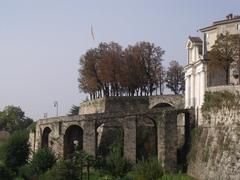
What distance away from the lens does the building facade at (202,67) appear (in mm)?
54469

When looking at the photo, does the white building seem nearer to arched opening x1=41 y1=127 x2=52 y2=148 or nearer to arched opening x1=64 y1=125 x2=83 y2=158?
arched opening x1=64 y1=125 x2=83 y2=158

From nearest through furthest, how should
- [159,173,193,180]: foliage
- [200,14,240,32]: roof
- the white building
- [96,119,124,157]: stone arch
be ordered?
1. [159,173,193,180]: foliage
2. the white building
3. [200,14,240,32]: roof
4. [96,119,124,157]: stone arch

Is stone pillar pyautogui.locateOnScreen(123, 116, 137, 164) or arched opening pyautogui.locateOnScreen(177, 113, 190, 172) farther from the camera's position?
stone pillar pyautogui.locateOnScreen(123, 116, 137, 164)

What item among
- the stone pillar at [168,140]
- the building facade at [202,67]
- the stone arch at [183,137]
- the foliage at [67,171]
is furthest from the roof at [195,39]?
the foliage at [67,171]

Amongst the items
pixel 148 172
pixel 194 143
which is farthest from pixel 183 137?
pixel 148 172

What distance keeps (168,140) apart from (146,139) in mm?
7133

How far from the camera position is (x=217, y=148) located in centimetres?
4766

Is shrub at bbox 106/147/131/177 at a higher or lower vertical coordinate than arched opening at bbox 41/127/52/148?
lower

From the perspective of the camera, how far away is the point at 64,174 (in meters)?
49.1

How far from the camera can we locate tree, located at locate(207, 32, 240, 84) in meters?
53.8

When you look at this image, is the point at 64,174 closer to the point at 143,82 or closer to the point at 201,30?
the point at 201,30

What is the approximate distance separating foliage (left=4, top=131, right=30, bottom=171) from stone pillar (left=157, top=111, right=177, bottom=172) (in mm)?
19751

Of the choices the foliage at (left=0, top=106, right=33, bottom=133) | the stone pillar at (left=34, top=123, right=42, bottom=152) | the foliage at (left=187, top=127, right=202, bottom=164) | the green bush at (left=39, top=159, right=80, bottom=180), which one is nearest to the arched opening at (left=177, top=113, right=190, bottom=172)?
the foliage at (left=187, top=127, right=202, bottom=164)

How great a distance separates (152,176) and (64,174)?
6999 mm
